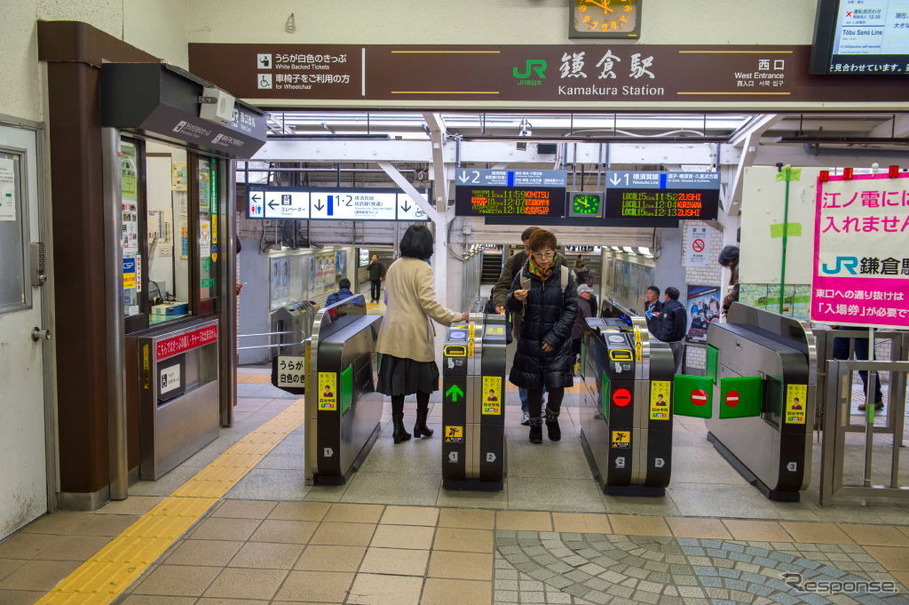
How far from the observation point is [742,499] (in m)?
4.43

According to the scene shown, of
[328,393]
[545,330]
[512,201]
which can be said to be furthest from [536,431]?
[512,201]

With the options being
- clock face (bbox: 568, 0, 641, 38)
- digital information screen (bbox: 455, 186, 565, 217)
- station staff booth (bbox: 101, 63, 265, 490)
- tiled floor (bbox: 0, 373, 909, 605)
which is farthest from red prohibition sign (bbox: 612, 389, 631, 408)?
digital information screen (bbox: 455, 186, 565, 217)

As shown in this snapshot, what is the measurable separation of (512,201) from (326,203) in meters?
3.15

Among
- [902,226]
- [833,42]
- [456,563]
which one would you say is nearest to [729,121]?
[833,42]

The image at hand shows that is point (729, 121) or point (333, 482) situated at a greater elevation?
point (729, 121)

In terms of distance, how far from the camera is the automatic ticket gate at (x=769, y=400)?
13.9 feet

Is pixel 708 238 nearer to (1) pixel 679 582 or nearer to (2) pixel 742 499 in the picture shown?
(2) pixel 742 499

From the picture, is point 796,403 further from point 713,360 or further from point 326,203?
point 326,203

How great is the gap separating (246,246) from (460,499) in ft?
34.9

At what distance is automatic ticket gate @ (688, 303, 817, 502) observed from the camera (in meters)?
4.23

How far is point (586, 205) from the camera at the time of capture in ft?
30.0

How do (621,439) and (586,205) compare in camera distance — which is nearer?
(621,439)

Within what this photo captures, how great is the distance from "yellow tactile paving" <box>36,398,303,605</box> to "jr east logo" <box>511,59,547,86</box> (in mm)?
3257

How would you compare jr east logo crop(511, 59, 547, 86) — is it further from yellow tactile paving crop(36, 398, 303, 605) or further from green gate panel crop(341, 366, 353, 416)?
yellow tactile paving crop(36, 398, 303, 605)
